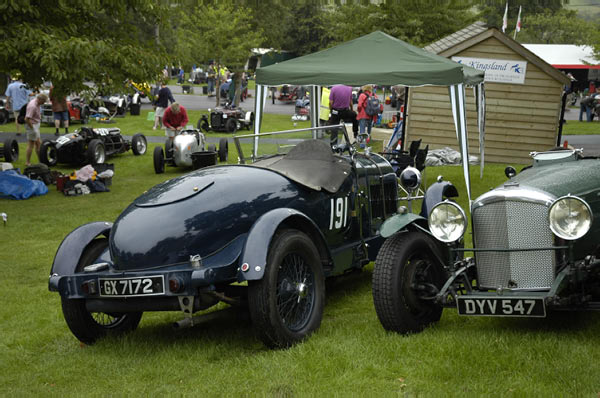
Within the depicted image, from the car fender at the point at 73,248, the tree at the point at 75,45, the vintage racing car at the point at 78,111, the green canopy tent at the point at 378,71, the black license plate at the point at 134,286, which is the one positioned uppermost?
the tree at the point at 75,45

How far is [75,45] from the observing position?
480 inches

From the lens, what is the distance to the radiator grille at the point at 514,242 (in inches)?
210

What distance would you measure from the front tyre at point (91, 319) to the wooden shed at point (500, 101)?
13.0 metres

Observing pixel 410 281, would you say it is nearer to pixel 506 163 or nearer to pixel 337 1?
pixel 337 1

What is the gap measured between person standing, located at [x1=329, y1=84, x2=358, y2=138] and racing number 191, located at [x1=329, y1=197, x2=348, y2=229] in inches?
443

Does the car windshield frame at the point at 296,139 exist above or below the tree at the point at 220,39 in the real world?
below

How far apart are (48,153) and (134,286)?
13545 millimetres

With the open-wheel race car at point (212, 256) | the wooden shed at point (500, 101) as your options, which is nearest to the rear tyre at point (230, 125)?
the wooden shed at point (500, 101)

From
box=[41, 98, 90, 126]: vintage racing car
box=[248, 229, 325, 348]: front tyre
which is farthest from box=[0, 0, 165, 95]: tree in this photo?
box=[41, 98, 90, 126]: vintage racing car

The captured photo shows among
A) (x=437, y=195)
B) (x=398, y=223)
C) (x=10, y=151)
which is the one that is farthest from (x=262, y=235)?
(x=10, y=151)

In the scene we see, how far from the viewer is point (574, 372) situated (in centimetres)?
453

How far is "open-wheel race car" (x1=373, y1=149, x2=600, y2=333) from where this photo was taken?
5.07 meters

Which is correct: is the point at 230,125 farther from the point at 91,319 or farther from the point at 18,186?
the point at 91,319

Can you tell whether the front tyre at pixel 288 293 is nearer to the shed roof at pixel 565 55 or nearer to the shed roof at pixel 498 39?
the shed roof at pixel 498 39
